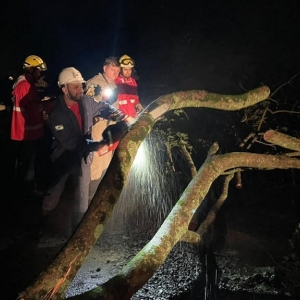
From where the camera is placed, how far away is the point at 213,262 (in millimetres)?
5094

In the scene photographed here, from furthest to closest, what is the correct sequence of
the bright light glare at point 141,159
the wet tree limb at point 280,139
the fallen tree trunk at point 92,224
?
the bright light glare at point 141,159
the wet tree limb at point 280,139
the fallen tree trunk at point 92,224

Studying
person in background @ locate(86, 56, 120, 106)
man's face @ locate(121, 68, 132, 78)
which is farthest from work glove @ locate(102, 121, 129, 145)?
man's face @ locate(121, 68, 132, 78)

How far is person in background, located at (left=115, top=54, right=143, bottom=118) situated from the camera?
555cm

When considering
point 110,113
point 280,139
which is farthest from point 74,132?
point 280,139

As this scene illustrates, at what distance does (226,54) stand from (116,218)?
932cm

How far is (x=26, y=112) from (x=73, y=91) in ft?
3.43

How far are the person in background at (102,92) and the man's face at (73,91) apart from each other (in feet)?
2.62

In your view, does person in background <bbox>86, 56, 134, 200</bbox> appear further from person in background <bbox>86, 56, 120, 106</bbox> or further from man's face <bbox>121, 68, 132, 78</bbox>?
man's face <bbox>121, 68, 132, 78</bbox>

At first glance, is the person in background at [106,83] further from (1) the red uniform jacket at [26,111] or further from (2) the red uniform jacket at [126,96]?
(1) the red uniform jacket at [26,111]

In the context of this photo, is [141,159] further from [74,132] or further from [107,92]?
[74,132]

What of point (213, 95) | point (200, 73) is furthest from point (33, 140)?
point (200, 73)

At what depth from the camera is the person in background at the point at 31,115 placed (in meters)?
4.88

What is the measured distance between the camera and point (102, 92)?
536 cm

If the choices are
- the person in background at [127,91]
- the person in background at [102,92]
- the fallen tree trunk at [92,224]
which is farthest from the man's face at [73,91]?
the fallen tree trunk at [92,224]
